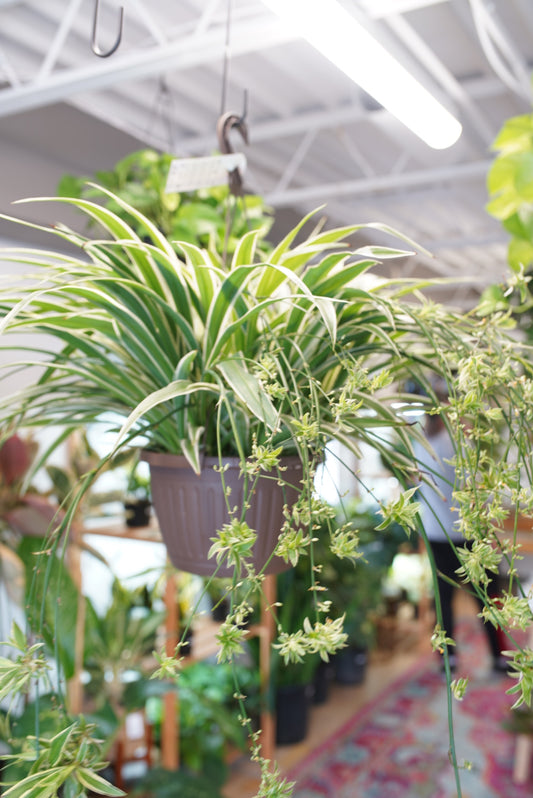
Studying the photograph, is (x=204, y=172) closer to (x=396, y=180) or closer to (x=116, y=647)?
(x=116, y=647)

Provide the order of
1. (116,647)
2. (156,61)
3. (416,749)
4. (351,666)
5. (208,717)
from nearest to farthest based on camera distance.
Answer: (156,61) → (116,647) → (208,717) → (416,749) → (351,666)

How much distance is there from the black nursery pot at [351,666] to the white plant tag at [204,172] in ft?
12.5

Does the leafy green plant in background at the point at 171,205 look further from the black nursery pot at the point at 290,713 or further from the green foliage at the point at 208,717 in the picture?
the black nursery pot at the point at 290,713

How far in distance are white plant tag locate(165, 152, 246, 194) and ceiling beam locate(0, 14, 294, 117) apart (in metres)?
1.36

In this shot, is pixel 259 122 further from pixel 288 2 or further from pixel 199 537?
pixel 199 537

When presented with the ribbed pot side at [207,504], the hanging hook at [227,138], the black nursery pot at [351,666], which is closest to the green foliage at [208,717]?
the black nursery pot at [351,666]

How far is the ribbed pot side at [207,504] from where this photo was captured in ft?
2.45

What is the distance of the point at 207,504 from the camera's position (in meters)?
0.77

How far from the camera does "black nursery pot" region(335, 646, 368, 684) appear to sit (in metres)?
4.27

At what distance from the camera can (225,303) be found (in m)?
0.75

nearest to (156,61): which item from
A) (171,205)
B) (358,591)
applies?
(171,205)

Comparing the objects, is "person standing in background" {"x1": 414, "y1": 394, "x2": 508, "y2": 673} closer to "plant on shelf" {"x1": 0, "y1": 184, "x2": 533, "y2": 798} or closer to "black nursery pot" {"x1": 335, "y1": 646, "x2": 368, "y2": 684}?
"plant on shelf" {"x1": 0, "y1": 184, "x2": 533, "y2": 798}

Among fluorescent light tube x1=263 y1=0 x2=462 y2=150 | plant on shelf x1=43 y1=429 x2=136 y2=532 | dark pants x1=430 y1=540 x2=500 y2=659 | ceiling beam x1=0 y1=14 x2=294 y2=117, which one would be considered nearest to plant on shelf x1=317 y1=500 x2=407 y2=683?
dark pants x1=430 y1=540 x2=500 y2=659

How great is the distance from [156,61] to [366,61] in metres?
1.39
